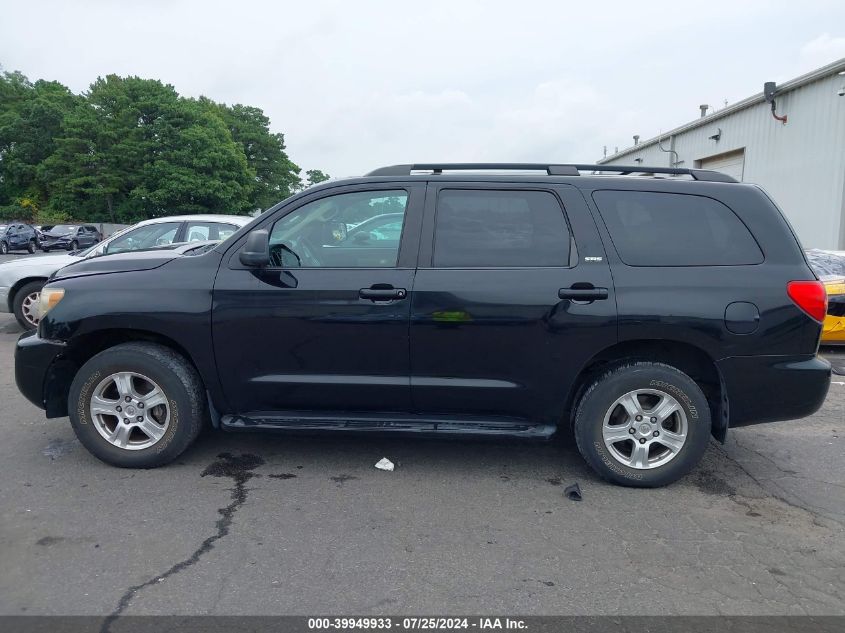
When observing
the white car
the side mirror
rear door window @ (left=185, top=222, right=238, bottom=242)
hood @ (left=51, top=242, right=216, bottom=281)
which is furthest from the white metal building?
hood @ (left=51, top=242, right=216, bottom=281)

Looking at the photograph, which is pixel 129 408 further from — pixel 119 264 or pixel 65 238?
pixel 65 238

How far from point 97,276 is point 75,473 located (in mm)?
A: 1264

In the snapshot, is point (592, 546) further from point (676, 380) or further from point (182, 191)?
point (182, 191)

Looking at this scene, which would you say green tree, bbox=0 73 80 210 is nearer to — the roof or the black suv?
the roof

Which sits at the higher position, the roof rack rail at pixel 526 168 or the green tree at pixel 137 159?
the green tree at pixel 137 159

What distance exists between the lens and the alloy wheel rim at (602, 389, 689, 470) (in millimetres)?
3967

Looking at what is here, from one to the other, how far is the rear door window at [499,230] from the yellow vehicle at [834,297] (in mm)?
5137

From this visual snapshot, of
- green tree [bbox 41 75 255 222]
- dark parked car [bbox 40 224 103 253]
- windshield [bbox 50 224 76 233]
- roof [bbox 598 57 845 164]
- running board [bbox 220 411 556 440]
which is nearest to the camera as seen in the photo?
running board [bbox 220 411 556 440]

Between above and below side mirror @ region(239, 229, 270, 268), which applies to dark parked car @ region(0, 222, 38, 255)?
above

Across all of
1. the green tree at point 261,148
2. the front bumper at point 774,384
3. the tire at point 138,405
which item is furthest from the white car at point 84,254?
the green tree at point 261,148

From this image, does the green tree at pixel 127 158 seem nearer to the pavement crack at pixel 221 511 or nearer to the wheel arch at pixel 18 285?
the wheel arch at pixel 18 285

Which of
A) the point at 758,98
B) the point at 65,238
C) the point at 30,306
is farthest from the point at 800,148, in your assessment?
the point at 65,238

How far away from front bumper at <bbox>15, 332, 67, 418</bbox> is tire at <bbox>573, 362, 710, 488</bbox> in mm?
3352

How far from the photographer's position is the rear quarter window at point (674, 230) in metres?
3.96
